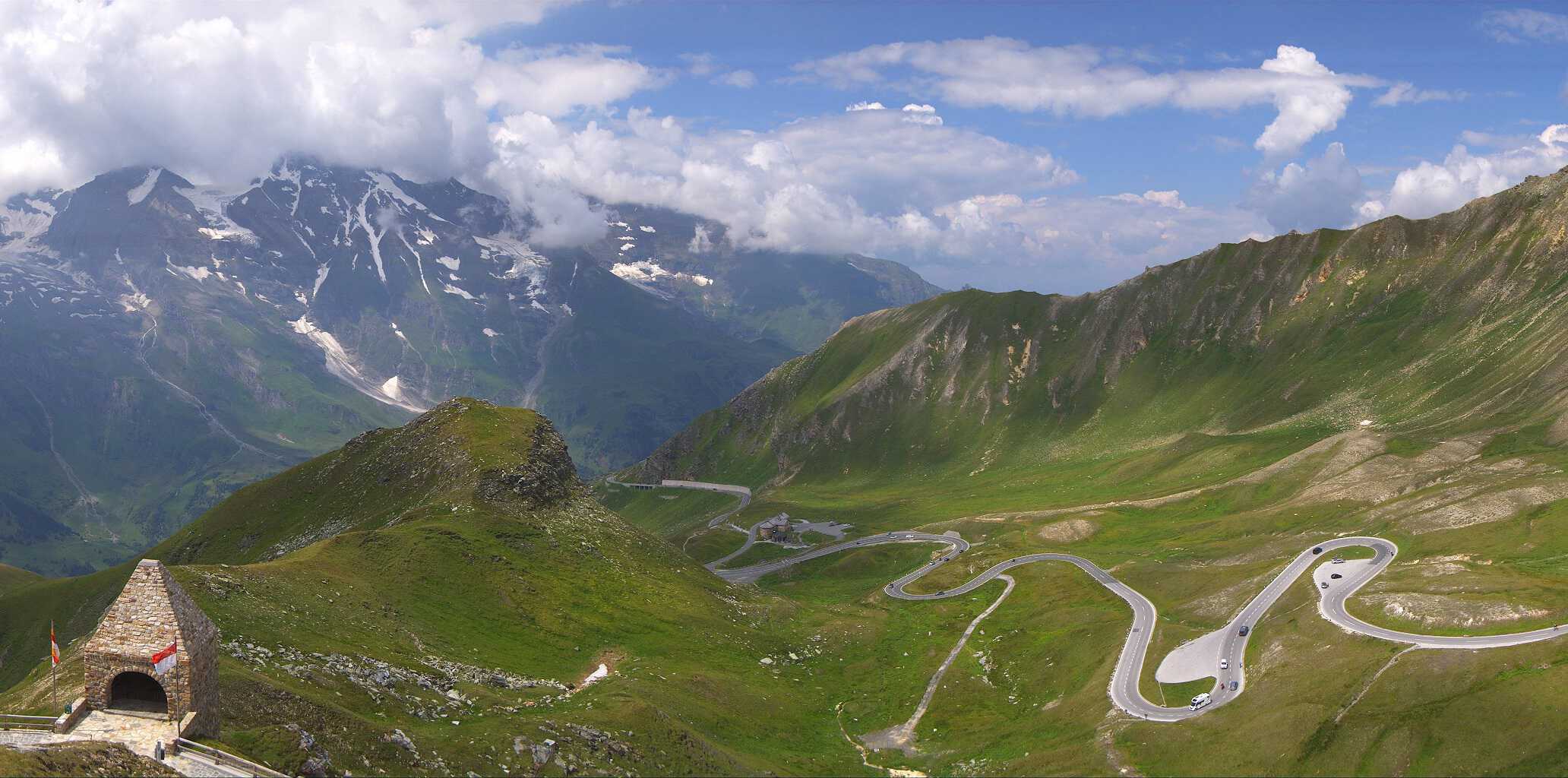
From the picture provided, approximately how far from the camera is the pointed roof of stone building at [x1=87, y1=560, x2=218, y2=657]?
43.5 meters

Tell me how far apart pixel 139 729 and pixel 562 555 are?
9102 centimetres

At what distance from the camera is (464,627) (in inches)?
4183

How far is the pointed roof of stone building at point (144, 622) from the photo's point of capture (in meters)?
43.5

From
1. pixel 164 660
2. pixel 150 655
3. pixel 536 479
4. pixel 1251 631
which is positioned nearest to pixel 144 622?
pixel 150 655

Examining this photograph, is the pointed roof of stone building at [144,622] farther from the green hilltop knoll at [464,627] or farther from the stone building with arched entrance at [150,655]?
the green hilltop knoll at [464,627]

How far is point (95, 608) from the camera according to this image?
A: 547 feet

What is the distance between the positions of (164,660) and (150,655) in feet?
2.39

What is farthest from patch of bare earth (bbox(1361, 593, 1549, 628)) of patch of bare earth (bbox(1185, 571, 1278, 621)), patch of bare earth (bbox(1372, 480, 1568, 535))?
patch of bare earth (bbox(1372, 480, 1568, 535))

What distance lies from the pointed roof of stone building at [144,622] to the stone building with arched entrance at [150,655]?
0.11ft

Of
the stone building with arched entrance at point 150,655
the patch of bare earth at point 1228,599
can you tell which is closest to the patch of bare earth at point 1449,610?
the patch of bare earth at point 1228,599

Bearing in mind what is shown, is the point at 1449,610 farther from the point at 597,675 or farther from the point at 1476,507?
the point at 597,675

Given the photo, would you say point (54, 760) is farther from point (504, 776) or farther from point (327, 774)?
point (504, 776)

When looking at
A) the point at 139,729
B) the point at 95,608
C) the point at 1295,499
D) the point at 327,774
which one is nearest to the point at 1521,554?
the point at 1295,499

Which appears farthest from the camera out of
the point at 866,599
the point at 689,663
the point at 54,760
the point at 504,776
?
the point at 866,599
